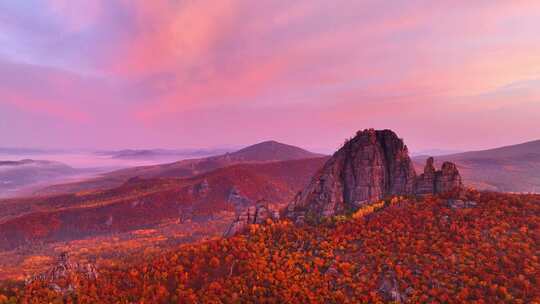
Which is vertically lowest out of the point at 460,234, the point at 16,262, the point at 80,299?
the point at 16,262

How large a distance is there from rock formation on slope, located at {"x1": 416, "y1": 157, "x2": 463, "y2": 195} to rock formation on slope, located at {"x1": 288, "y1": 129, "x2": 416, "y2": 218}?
324cm

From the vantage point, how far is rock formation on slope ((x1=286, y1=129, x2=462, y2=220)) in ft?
304

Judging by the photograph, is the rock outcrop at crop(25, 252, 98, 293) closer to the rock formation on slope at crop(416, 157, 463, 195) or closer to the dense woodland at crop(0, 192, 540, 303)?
the dense woodland at crop(0, 192, 540, 303)

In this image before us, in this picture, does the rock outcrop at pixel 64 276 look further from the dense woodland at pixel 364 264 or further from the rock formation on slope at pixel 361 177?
the rock formation on slope at pixel 361 177

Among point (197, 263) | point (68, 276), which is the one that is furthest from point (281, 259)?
point (68, 276)

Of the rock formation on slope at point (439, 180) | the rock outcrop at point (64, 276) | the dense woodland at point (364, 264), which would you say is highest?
the rock formation on slope at point (439, 180)

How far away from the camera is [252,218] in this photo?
98875mm

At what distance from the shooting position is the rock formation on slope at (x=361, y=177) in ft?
311

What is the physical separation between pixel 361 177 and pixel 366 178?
1.73 meters

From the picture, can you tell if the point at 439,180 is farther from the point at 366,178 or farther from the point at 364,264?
the point at 364,264

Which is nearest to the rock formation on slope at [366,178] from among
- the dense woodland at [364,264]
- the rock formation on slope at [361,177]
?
the rock formation on slope at [361,177]

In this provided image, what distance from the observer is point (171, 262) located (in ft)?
266

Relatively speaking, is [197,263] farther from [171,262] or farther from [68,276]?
[68,276]

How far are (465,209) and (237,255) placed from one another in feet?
211
